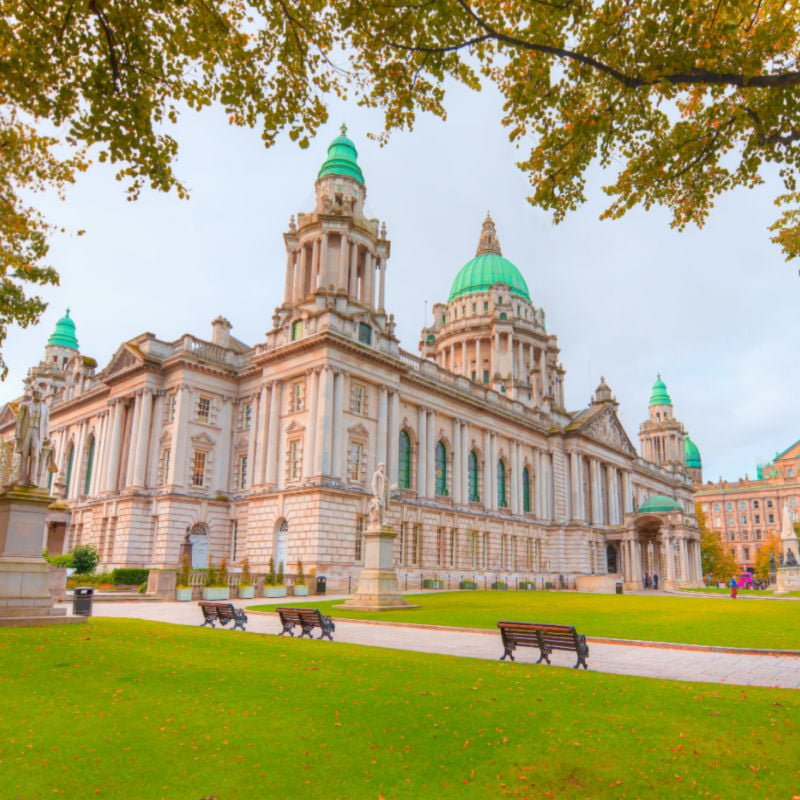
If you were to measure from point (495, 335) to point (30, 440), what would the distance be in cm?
6299

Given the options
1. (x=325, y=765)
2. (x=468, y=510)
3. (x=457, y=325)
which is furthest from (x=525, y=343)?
(x=325, y=765)

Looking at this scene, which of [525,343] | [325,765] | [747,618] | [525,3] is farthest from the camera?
[525,343]

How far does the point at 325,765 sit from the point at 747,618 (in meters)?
21.7

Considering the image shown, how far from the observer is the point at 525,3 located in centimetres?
1079

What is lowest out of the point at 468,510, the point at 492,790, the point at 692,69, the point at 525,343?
the point at 492,790

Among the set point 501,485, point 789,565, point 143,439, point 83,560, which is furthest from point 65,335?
point 789,565

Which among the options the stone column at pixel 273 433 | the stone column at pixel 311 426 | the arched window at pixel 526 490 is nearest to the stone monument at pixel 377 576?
the stone column at pixel 311 426

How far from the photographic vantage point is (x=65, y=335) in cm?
7900

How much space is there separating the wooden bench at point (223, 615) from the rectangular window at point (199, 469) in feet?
81.2

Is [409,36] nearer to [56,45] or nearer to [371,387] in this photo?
[56,45]

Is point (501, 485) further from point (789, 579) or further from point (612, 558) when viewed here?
point (789, 579)

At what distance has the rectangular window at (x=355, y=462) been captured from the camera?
40.8 m

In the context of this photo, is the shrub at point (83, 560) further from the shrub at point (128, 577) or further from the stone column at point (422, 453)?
the stone column at point (422, 453)

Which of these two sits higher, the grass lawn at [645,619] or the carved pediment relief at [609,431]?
the carved pediment relief at [609,431]
